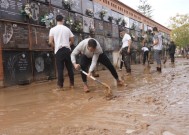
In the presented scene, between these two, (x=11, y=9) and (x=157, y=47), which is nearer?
(x=11, y=9)

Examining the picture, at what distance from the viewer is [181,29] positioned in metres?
54.6

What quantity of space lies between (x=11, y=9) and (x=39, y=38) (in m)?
1.55

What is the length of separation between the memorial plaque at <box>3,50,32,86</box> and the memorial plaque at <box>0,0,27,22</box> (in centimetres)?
95

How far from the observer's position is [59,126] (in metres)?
3.69

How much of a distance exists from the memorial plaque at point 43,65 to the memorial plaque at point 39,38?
0.19 m

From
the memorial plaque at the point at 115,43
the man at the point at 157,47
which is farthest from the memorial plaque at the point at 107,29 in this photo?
the man at the point at 157,47

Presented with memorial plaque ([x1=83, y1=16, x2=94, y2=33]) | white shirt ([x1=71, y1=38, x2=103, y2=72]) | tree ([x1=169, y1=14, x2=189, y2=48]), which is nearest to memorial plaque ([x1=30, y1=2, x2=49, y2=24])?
memorial plaque ([x1=83, y1=16, x2=94, y2=33])

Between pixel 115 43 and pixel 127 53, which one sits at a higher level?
pixel 115 43

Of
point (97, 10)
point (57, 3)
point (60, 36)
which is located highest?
point (97, 10)

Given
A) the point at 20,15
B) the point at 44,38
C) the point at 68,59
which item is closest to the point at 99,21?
the point at 44,38

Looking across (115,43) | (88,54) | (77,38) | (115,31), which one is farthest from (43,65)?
(115,31)

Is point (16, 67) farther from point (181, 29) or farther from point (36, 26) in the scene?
point (181, 29)

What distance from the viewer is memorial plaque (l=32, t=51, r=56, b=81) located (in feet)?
32.7

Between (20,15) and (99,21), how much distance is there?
7337 mm
